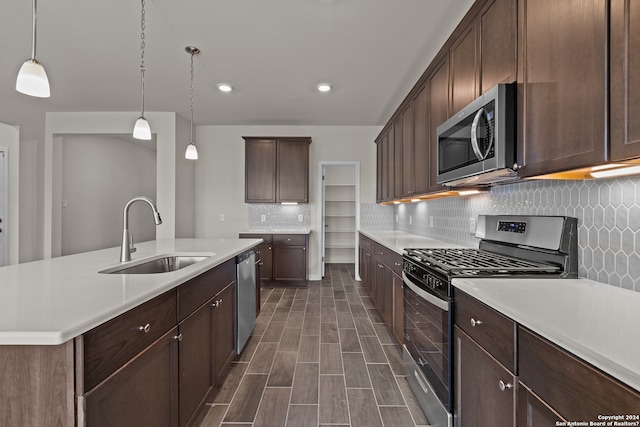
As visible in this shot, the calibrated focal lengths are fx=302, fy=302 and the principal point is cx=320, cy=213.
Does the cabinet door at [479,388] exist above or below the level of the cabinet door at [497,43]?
below

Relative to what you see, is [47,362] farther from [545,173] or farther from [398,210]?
[398,210]

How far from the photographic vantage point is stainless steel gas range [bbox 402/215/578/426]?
1484 mm

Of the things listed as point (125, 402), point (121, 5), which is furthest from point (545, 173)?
point (121, 5)

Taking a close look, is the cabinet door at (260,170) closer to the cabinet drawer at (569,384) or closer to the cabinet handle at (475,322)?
the cabinet handle at (475,322)

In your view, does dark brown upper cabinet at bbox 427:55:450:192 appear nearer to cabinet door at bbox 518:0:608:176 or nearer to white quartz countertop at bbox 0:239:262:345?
cabinet door at bbox 518:0:608:176

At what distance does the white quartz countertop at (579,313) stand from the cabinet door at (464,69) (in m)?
1.17

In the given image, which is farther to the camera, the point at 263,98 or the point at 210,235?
the point at 210,235

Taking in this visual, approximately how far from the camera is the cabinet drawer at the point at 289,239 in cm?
495

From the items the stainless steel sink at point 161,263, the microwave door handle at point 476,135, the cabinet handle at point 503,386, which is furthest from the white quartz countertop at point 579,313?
the stainless steel sink at point 161,263

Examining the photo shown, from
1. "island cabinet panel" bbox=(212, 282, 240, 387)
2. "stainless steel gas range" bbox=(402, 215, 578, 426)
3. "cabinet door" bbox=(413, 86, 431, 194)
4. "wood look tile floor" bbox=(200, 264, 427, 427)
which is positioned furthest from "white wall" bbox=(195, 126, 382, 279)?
"stainless steel gas range" bbox=(402, 215, 578, 426)

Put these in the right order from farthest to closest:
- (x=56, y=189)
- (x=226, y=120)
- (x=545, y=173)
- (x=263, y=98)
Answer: (x=226, y=120)
(x=56, y=189)
(x=263, y=98)
(x=545, y=173)

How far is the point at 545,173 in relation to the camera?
1.32 metres

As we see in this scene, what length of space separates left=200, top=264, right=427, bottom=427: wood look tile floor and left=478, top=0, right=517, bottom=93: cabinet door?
6.59 ft

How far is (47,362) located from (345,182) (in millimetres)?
6472
